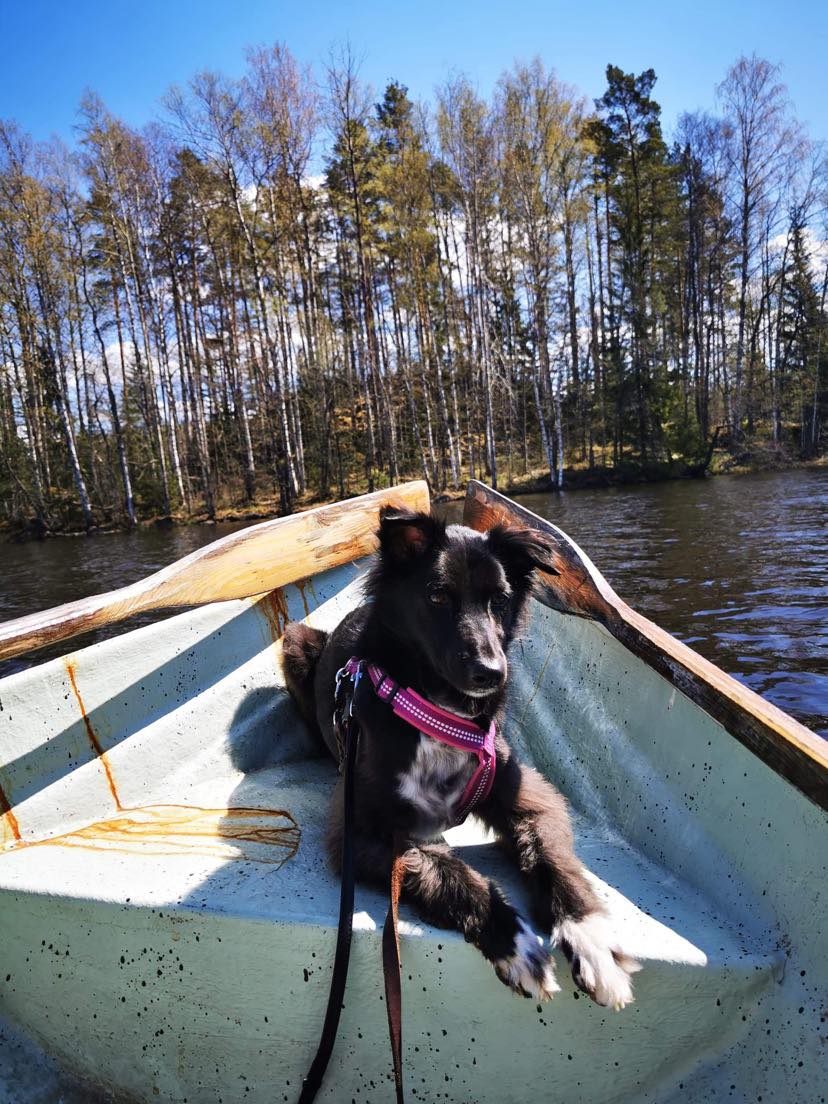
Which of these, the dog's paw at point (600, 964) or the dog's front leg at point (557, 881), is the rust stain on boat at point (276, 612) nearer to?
the dog's front leg at point (557, 881)

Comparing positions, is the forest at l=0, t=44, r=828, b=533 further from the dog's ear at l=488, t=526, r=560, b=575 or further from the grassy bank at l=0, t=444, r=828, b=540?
the dog's ear at l=488, t=526, r=560, b=575

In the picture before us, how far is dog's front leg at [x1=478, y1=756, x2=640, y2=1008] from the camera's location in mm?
1698

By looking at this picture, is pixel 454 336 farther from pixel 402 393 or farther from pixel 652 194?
pixel 652 194

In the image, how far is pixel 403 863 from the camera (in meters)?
2.06

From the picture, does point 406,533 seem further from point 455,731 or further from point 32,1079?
point 32,1079

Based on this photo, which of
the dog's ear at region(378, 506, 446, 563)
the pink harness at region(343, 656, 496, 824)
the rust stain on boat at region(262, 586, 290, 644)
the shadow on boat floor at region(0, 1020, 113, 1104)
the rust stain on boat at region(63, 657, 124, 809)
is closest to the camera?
the shadow on boat floor at region(0, 1020, 113, 1104)

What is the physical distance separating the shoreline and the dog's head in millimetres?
27155

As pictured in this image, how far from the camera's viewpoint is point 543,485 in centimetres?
3147

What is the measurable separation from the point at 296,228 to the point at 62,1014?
113ft

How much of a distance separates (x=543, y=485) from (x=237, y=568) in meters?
28.9

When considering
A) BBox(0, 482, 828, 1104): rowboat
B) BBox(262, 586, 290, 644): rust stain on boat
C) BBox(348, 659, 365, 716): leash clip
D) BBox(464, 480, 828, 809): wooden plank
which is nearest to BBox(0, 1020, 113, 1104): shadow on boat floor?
BBox(0, 482, 828, 1104): rowboat

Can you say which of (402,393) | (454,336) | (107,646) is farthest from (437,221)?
(107,646)

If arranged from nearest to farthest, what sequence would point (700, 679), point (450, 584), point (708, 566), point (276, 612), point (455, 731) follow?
point (700, 679) < point (455, 731) < point (450, 584) < point (276, 612) < point (708, 566)

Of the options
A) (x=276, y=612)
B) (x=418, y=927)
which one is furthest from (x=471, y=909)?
(x=276, y=612)
